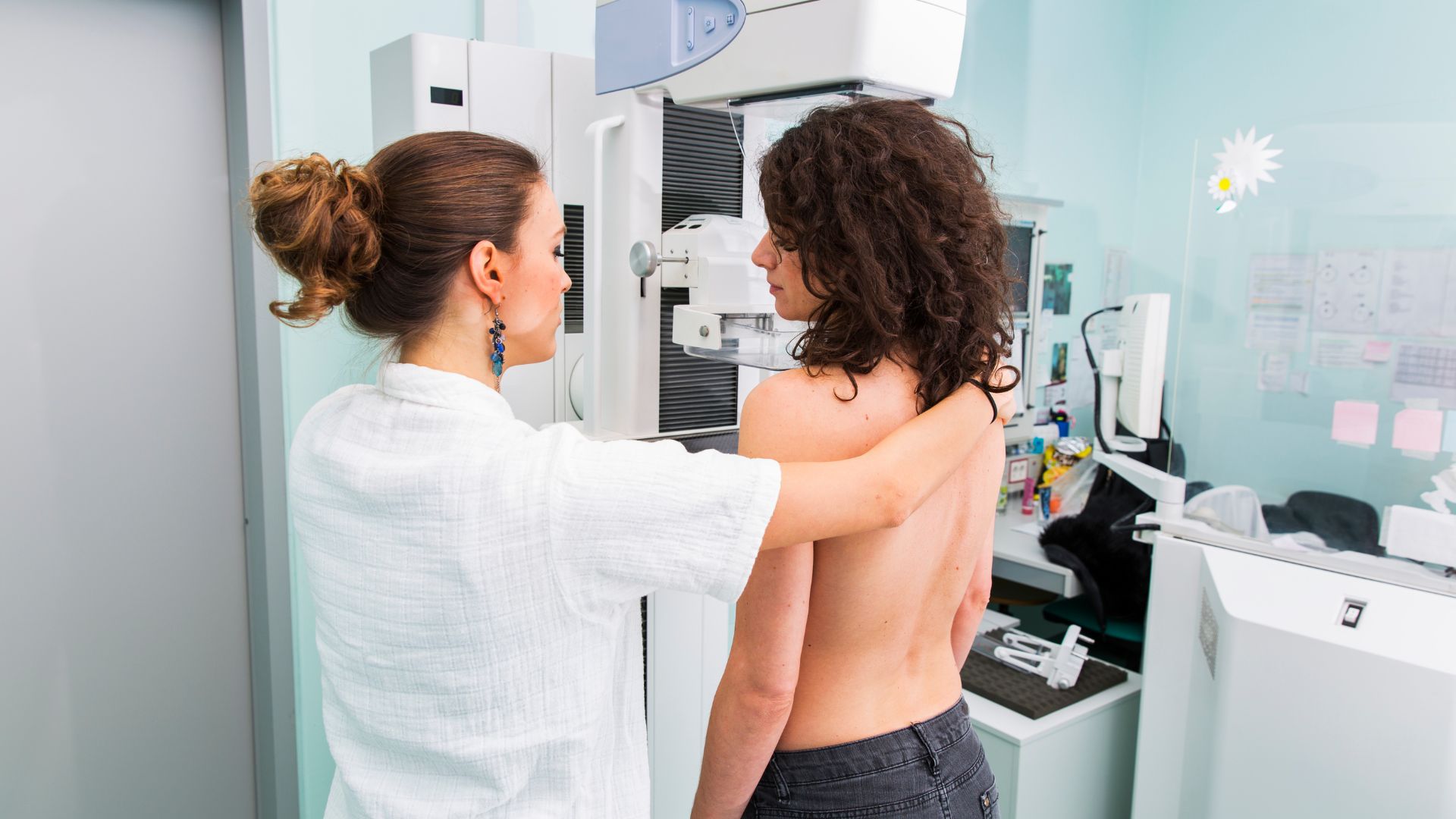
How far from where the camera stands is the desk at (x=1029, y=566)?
8.10ft

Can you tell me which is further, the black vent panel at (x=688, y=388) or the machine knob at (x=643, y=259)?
the black vent panel at (x=688, y=388)

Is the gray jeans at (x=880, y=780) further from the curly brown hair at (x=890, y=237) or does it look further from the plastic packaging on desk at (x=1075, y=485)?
the plastic packaging on desk at (x=1075, y=485)

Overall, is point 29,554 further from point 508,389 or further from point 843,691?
point 843,691

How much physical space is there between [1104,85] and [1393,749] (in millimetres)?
2938

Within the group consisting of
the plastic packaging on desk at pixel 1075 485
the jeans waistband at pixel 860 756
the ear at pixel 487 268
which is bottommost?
the plastic packaging on desk at pixel 1075 485

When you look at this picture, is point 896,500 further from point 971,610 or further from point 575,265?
point 575,265

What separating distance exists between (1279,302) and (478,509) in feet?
5.71

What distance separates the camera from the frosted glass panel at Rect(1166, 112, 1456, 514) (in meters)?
1.68

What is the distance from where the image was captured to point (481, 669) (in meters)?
0.82

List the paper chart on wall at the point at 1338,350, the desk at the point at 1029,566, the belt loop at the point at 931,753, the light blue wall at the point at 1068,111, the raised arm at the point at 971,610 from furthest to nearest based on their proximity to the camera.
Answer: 1. the light blue wall at the point at 1068,111
2. the desk at the point at 1029,566
3. the paper chart on wall at the point at 1338,350
4. the raised arm at the point at 971,610
5. the belt loop at the point at 931,753

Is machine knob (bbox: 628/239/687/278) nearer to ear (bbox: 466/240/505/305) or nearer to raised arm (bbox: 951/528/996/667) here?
ear (bbox: 466/240/505/305)

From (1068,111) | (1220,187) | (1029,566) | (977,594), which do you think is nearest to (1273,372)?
(1220,187)

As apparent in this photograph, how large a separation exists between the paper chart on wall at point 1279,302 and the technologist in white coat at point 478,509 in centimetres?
124

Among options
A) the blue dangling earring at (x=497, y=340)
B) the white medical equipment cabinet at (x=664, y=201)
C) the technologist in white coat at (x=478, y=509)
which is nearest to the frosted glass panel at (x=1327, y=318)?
the white medical equipment cabinet at (x=664, y=201)
